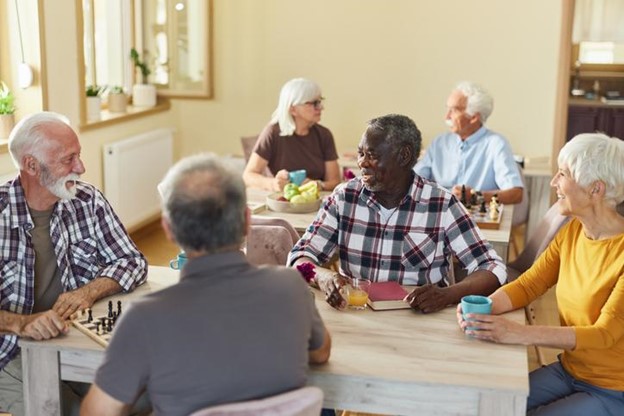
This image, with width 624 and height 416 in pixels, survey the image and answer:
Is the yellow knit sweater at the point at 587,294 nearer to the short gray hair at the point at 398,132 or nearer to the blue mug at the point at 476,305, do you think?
the blue mug at the point at 476,305

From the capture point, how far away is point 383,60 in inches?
240

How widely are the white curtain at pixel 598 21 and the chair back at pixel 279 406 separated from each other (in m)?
4.95

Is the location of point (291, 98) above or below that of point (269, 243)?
above

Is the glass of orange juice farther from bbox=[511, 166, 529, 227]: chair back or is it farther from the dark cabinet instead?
the dark cabinet

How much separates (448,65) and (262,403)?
4791mm

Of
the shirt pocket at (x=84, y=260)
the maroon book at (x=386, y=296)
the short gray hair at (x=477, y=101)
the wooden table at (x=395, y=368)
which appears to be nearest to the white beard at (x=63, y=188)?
the shirt pocket at (x=84, y=260)

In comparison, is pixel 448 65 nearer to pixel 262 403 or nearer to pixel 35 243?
pixel 35 243

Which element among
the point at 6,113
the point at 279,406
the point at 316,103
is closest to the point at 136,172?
the point at 6,113

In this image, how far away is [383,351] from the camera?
2.08 metres

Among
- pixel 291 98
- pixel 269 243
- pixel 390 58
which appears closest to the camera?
pixel 269 243

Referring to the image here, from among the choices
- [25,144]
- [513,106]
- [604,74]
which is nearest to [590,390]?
[25,144]

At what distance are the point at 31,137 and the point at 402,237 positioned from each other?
3.74 feet

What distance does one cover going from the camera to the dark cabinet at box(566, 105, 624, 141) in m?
6.12

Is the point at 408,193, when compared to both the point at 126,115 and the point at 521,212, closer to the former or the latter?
the point at 521,212
